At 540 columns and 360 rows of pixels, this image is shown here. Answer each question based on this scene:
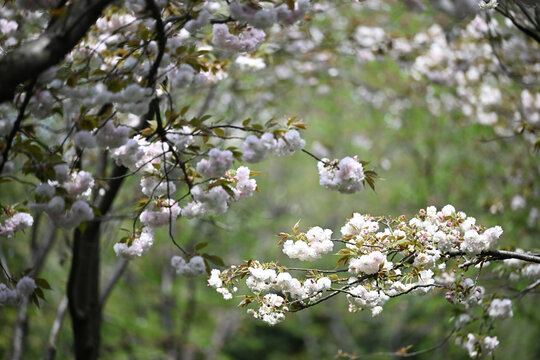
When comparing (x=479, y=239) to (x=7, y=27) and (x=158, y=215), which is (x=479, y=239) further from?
(x=7, y=27)

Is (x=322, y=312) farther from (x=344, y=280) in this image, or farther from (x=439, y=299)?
(x=344, y=280)

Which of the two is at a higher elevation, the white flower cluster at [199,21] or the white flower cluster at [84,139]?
the white flower cluster at [199,21]

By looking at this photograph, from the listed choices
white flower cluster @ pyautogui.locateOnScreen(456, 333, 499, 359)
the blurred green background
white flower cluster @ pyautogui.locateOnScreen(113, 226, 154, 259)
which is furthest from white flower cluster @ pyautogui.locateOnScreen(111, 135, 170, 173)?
the blurred green background

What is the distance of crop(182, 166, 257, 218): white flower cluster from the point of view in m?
2.00

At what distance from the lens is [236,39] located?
2219 millimetres

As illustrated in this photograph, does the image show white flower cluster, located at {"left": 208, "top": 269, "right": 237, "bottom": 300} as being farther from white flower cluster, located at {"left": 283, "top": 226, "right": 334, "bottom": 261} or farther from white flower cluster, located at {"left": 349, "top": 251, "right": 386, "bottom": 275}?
white flower cluster, located at {"left": 349, "top": 251, "right": 386, "bottom": 275}

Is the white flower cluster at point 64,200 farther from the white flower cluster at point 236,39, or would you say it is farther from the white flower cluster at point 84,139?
the white flower cluster at point 236,39

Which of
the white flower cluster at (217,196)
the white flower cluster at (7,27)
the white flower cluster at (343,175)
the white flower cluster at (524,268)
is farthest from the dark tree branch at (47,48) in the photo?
the white flower cluster at (524,268)

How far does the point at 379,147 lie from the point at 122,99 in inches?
313

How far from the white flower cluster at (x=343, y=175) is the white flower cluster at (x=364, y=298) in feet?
1.46

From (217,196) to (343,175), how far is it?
55 cm

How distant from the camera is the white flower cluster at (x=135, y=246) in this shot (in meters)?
2.26

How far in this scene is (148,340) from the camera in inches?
294

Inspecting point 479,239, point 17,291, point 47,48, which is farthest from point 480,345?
point 47,48
